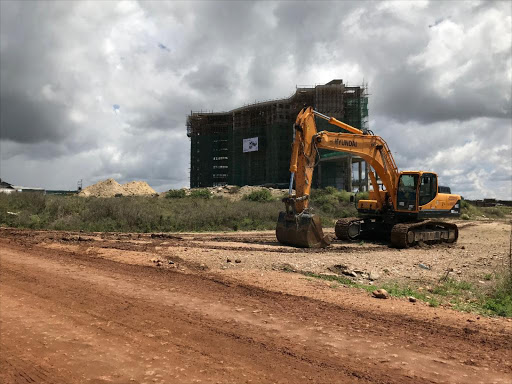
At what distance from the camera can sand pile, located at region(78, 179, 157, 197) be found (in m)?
64.4

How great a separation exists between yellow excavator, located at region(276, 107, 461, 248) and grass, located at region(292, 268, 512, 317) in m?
A: 4.82

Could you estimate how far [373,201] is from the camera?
1764cm

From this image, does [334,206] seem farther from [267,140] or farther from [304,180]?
[267,140]

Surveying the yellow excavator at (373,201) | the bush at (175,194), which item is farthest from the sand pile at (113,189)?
the yellow excavator at (373,201)

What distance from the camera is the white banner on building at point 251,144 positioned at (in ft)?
222

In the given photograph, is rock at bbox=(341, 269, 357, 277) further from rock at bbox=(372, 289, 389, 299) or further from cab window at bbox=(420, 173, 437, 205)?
cab window at bbox=(420, 173, 437, 205)

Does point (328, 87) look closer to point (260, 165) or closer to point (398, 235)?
point (260, 165)

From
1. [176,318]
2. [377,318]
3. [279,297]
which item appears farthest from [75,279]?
[377,318]

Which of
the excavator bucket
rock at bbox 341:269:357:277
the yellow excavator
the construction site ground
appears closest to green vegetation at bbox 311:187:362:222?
the yellow excavator

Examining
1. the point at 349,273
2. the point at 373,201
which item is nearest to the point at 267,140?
the point at 373,201

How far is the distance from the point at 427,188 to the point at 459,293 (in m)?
8.94

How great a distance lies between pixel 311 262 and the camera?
10.8 metres

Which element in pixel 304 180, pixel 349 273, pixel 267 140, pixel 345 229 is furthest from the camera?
pixel 267 140

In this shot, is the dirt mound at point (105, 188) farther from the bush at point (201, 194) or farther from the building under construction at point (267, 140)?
the bush at point (201, 194)
